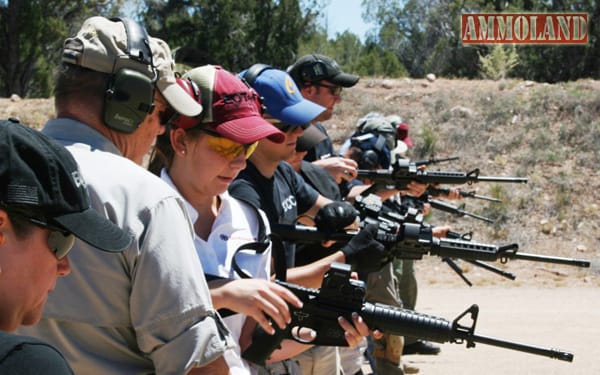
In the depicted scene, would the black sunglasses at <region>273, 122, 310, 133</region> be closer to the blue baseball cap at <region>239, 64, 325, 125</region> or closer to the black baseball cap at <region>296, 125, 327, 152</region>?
the blue baseball cap at <region>239, 64, 325, 125</region>

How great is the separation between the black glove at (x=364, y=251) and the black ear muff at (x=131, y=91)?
1.56 meters

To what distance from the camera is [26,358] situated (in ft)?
4.13

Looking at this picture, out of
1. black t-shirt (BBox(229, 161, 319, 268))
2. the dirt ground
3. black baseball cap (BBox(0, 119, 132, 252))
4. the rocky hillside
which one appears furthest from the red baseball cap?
the rocky hillside

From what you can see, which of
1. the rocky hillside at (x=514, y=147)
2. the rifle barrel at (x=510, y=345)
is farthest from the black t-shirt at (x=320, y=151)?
the rocky hillside at (x=514, y=147)

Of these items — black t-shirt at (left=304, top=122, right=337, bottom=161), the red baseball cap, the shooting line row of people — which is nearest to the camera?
the shooting line row of people

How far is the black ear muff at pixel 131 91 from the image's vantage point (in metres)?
2.26

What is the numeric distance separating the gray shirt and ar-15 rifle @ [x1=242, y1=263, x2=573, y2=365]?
3.07ft

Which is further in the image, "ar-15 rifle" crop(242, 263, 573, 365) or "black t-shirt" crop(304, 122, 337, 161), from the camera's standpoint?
"black t-shirt" crop(304, 122, 337, 161)

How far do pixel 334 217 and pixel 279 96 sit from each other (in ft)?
2.02

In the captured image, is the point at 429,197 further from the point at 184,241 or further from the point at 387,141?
the point at 184,241

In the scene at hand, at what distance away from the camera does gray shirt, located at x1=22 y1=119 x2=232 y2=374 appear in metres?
2.04

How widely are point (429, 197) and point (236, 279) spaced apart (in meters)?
6.17

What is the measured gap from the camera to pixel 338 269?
3.05m

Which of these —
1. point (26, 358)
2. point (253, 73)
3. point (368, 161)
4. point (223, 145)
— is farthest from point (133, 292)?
point (368, 161)
